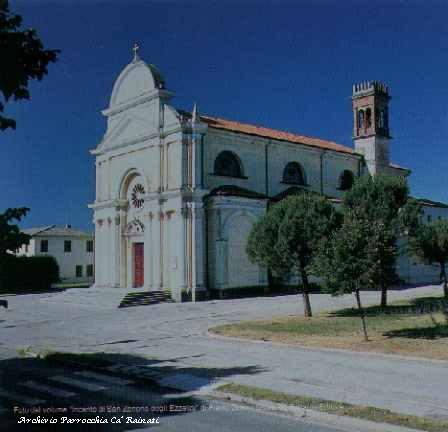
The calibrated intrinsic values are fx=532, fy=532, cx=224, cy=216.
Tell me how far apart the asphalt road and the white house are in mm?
48918

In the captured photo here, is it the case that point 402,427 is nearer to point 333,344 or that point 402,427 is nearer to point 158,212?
point 333,344

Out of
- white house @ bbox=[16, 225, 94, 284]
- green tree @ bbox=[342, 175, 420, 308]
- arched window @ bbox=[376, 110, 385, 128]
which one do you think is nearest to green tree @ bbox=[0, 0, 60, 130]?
green tree @ bbox=[342, 175, 420, 308]

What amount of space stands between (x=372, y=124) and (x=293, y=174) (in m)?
12.0

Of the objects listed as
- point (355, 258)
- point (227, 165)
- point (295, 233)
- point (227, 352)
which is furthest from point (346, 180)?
point (227, 352)

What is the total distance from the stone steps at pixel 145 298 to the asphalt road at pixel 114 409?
742 inches

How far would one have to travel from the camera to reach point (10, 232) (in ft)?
26.9

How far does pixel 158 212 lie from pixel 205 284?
5701mm

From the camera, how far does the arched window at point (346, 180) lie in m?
46.4

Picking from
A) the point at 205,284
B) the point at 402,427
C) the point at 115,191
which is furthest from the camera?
the point at 115,191

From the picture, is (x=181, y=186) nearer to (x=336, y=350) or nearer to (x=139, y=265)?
(x=139, y=265)

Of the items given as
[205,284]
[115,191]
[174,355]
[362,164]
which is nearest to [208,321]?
[174,355]

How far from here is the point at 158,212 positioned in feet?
116

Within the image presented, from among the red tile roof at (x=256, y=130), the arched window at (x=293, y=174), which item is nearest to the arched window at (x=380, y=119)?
the red tile roof at (x=256, y=130)

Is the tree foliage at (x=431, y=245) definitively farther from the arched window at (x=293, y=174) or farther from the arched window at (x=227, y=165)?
the arched window at (x=293, y=174)
